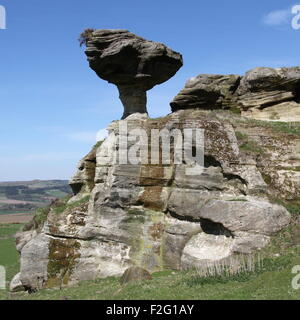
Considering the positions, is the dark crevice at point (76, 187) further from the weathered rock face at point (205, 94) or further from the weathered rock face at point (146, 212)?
the weathered rock face at point (205, 94)

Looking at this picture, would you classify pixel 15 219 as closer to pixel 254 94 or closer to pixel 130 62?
pixel 130 62

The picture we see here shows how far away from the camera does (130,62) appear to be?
28656 millimetres

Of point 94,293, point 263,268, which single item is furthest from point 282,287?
point 94,293

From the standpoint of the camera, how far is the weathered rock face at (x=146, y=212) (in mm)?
22516

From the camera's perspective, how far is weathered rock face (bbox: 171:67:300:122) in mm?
27312

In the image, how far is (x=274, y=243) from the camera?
1962cm

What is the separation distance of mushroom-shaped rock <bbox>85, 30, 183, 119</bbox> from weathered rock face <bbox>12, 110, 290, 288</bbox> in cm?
436

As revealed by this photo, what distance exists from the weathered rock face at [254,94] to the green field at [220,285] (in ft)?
32.5

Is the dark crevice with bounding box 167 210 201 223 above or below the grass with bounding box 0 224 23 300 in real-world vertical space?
above

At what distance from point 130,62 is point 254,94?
8.74 meters

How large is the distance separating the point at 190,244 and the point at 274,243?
14.7 ft

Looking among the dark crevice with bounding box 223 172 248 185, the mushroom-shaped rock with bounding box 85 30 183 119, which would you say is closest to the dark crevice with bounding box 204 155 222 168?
the dark crevice with bounding box 223 172 248 185

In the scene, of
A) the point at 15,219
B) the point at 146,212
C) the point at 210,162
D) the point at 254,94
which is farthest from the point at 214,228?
the point at 15,219

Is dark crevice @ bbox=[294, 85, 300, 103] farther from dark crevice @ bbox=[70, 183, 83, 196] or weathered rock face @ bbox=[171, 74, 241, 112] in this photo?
dark crevice @ bbox=[70, 183, 83, 196]
